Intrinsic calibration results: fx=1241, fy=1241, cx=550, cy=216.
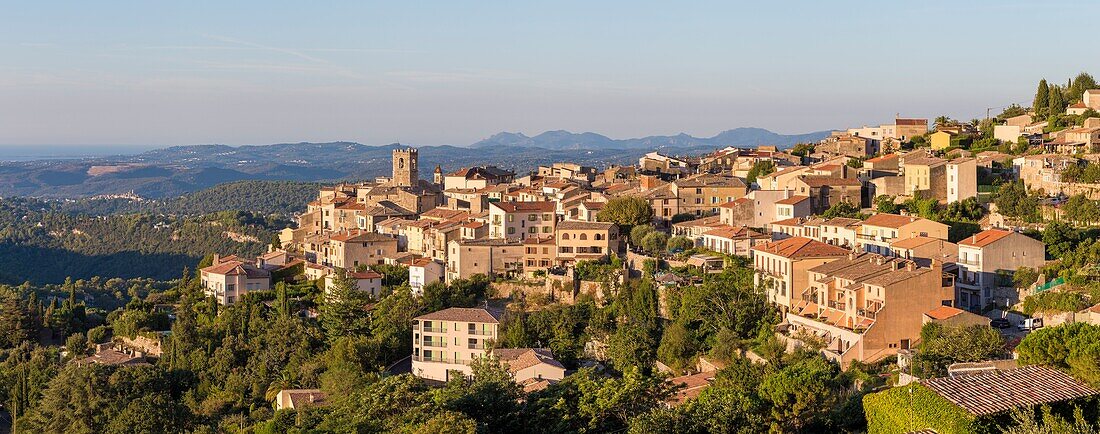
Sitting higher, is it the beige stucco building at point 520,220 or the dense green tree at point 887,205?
the dense green tree at point 887,205

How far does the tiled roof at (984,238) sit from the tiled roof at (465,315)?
479 inches

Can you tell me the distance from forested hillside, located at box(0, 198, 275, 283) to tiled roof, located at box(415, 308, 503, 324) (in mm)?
39327

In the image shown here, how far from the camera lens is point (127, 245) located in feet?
282

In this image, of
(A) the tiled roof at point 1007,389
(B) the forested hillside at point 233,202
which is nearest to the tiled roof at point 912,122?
(A) the tiled roof at point 1007,389

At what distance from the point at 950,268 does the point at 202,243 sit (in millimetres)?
59897

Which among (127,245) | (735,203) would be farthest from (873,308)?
(127,245)

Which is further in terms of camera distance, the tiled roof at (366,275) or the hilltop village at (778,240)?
the tiled roof at (366,275)

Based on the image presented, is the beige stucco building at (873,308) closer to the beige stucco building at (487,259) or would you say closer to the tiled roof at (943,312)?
the tiled roof at (943,312)

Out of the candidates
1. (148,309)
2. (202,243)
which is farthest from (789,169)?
(202,243)

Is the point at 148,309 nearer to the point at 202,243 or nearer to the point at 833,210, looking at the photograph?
the point at 833,210

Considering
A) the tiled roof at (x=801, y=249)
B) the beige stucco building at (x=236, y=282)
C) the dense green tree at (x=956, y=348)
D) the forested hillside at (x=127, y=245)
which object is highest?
the tiled roof at (x=801, y=249)

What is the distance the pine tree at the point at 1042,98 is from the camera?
47.6m

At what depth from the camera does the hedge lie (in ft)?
54.1

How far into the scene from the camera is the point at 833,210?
3662cm
